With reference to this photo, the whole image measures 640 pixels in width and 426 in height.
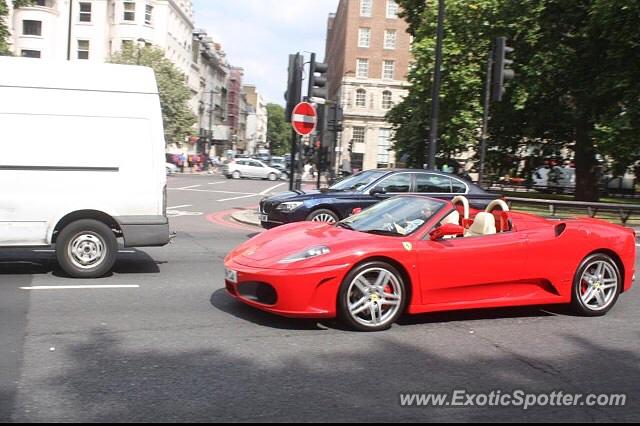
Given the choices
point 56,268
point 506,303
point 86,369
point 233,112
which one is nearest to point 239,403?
point 86,369

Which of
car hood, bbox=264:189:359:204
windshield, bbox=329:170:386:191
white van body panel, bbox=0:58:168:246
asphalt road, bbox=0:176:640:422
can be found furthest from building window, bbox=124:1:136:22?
asphalt road, bbox=0:176:640:422

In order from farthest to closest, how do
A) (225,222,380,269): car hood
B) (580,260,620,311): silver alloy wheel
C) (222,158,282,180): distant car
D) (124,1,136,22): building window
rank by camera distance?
Result: (124,1,136,22): building window → (222,158,282,180): distant car → (580,260,620,311): silver alloy wheel → (225,222,380,269): car hood

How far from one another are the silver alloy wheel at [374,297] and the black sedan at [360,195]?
18.1ft

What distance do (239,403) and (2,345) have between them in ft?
6.93

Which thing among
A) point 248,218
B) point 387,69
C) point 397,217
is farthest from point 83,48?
point 397,217

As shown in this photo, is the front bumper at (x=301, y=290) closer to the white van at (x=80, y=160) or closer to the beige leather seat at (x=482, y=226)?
the beige leather seat at (x=482, y=226)

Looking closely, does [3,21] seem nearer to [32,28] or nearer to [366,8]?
[32,28]

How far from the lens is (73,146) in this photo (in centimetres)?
713

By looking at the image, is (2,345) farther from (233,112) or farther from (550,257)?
(233,112)

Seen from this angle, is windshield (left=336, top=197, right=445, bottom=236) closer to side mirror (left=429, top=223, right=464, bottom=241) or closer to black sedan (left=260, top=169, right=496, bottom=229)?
side mirror (left=429, top=223, right=464, bottom=241)

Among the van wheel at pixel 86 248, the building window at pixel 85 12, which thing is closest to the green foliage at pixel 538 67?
the van wheel at pixel 86 248

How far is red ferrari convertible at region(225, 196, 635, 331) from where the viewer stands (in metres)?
5.43

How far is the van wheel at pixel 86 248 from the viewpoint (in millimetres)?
7242

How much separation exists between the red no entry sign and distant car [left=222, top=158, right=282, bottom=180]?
30.4 metres
